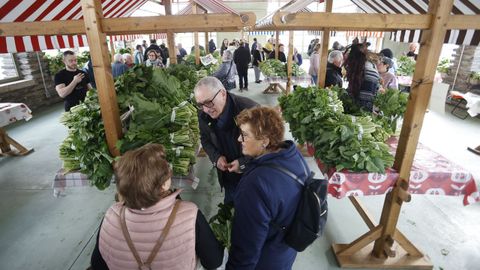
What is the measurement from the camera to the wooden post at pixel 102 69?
1.93 meters

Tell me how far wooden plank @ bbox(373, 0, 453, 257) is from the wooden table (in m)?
6.29

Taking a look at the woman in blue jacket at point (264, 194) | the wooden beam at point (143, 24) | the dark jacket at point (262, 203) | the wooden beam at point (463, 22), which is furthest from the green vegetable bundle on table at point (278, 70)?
the dark jacket at point (262, 203)

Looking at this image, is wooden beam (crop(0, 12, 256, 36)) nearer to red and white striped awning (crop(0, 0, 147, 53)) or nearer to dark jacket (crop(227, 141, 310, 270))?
red and white striped awning (crop(0, 0, 147, 53))

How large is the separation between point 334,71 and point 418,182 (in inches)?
124

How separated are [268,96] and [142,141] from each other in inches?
318

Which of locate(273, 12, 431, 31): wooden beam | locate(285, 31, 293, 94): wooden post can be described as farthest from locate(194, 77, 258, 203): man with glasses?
locate(285, 31, 293, 94): wooden post

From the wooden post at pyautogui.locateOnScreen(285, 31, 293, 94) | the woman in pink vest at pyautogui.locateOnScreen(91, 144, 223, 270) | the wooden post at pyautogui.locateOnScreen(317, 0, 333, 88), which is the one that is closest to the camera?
the woman in pink vest at pyautogui.locateOnScreen(91, 144, 223, 270)

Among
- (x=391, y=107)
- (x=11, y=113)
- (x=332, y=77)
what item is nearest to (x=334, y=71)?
(x=332, y=77)

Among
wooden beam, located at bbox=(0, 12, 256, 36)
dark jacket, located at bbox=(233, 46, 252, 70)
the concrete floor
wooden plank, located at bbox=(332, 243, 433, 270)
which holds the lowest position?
the concrete floor

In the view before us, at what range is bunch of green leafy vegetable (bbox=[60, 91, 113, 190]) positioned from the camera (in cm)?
230

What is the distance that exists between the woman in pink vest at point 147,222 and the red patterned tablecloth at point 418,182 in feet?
4.94

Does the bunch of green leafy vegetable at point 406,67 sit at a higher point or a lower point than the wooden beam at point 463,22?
lower

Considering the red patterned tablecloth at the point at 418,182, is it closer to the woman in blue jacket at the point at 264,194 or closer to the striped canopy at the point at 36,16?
the woman in blue jacket at the point at 264,194

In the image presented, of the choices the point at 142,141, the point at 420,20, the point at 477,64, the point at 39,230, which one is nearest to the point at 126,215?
the point at 142,141
